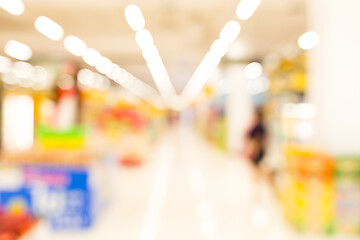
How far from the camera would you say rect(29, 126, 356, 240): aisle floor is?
5.27 m

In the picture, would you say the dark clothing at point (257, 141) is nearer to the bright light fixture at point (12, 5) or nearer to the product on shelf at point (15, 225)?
the bright light fixture at point (12, 5)

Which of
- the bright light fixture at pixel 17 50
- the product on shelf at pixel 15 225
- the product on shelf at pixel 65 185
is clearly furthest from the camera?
the bright light fixture at pixel 17 50

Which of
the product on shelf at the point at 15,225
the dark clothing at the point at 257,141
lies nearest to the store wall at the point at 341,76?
the dark clothing at the point at 257,141

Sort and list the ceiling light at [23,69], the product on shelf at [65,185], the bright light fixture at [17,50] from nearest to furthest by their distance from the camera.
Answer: the product on shelf at [65,185] → the bright light fixture at [17,50] → the ceiling light at [23,69]

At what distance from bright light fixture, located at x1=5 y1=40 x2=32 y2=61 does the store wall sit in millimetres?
9709

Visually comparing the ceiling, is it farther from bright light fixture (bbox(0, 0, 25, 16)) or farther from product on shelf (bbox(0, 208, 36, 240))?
product on shelf (bbox(0, 208, 36, 240))

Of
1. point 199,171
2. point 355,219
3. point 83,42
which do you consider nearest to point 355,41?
point 355,219

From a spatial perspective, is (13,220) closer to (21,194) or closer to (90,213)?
(21,194)

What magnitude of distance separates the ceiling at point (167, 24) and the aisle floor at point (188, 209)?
2.78 m

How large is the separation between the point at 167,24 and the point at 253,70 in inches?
254

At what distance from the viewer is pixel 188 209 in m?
6.52

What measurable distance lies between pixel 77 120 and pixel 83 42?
5077mm

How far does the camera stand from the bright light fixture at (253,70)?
49.5 ft

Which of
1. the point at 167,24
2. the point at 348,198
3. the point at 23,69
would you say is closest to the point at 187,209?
the point at 348,198
